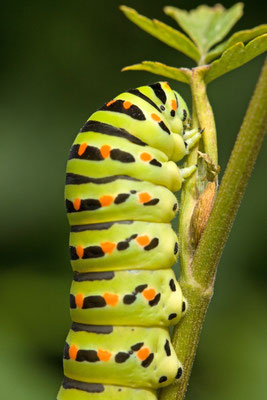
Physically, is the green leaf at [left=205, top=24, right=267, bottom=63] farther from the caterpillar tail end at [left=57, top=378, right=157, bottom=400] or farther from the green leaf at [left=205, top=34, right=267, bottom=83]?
the caterpillar tail end at [left=57, top=378, right=157, bottom=400]

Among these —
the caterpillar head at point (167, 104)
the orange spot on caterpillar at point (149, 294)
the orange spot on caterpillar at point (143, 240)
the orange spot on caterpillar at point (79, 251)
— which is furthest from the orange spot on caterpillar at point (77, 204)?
the caterpillar head at point (167, 104)

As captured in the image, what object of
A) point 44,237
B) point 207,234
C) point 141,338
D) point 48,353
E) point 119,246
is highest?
point 207,234

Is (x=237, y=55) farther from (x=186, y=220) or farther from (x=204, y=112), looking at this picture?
(x=186, y=220)

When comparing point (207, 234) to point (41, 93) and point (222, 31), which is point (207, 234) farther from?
point (41, 93)

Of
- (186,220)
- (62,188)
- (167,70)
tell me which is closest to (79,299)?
(186,220)

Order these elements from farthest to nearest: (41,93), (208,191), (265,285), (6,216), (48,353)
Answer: (41,93)
(6,216)
(265,285)
(48,353)
(208,191)

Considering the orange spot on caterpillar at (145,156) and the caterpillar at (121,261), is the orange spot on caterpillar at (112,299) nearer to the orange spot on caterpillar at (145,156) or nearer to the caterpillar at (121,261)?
the caterpillar at (121,261)

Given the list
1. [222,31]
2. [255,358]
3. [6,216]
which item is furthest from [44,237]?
[222,31]
